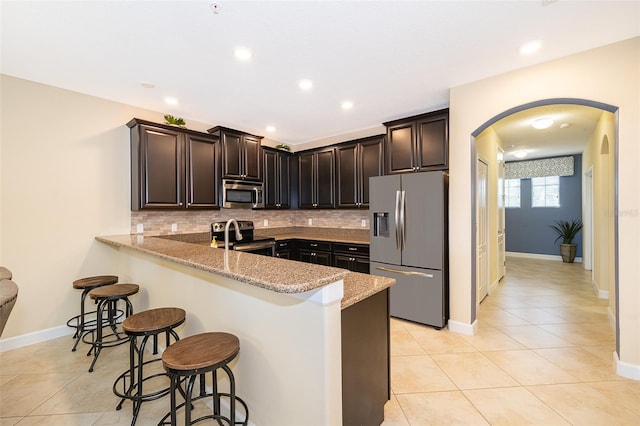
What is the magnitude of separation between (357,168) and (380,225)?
48.8 inches

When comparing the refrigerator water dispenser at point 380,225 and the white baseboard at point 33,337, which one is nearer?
the white baseboard at point 33,337

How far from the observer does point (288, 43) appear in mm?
2254

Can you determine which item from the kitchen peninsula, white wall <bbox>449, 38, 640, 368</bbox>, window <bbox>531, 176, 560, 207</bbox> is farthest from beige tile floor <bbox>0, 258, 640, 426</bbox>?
window <bbox>531, 176, 560, 207</bbox>

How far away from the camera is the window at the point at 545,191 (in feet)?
23.3

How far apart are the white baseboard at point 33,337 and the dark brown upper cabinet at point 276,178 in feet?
9.67

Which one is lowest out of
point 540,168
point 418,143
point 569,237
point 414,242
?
point 569,237

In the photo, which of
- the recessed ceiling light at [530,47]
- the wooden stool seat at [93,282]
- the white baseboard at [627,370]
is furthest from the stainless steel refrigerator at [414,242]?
the wooden stool seat at [93,282]

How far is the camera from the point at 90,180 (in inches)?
128

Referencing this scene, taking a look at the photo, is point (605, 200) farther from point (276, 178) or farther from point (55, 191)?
point (55, 191)

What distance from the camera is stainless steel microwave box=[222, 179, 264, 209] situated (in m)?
4.13

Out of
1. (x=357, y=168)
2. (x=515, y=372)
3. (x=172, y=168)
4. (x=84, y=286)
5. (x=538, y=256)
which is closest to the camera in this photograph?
(x=515, y=372)

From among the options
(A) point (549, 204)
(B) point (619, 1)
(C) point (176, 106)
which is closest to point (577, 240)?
(A) point (549, 204)

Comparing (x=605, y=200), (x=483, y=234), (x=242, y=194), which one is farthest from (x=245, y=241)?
(x=605, y=200)

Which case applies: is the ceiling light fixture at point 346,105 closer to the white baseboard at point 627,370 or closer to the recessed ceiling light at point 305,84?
the recessed ceiling light at point 305,84
